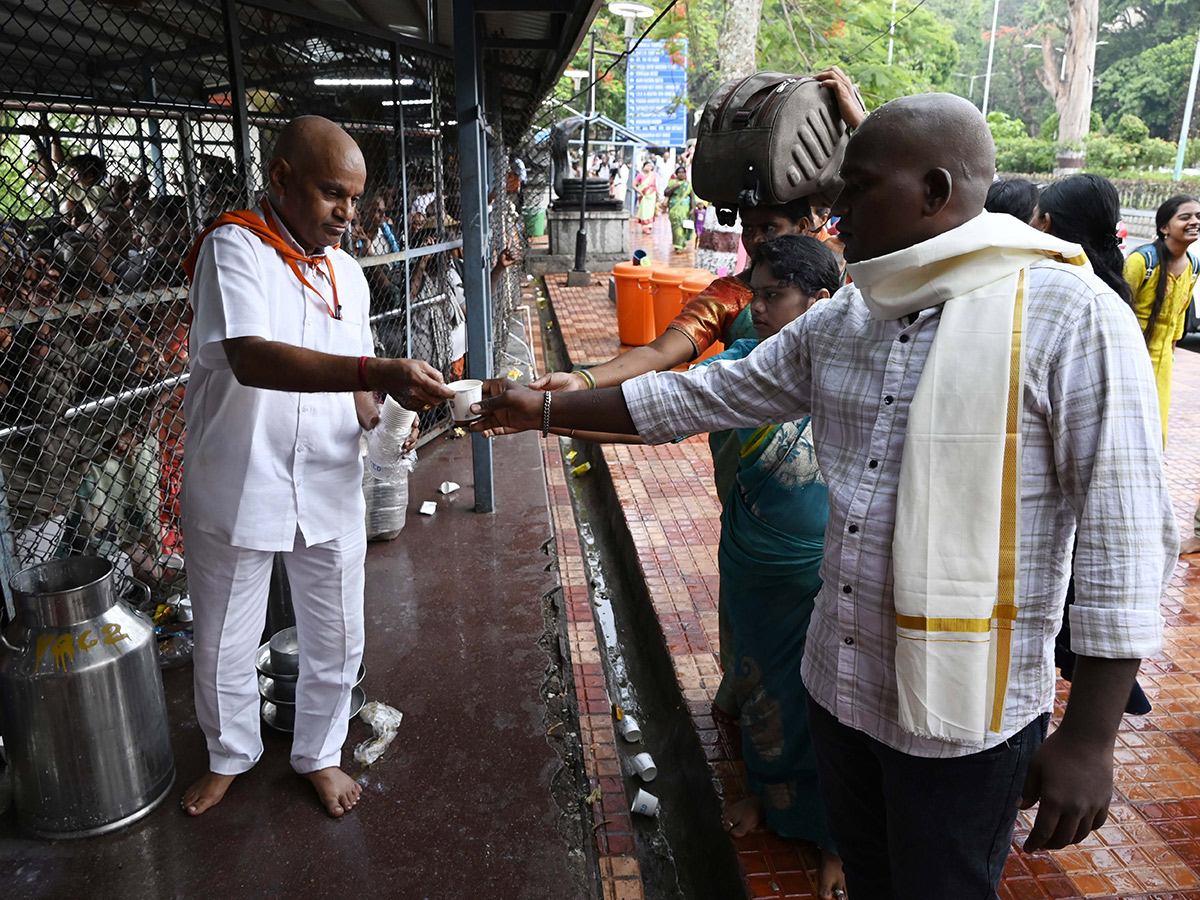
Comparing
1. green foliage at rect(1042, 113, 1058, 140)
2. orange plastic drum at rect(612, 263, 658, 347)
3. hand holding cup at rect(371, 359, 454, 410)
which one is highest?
green foliage at rect(1042, 113, 1058, 140)

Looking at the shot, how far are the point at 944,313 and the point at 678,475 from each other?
15.8ft

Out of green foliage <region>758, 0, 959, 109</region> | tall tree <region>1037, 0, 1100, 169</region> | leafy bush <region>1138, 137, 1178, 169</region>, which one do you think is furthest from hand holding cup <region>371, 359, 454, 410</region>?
leafy bush <region>1138, 137, 1178, 169</region>

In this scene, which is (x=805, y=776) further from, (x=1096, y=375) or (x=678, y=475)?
(x=678, y=475)

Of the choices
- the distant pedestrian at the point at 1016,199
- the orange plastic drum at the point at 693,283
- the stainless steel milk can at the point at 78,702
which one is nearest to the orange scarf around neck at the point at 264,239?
the stainless steel milk can at the point at 78,702

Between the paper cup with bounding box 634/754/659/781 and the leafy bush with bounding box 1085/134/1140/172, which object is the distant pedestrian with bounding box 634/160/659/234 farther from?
the paper cup with bounding box 634/754/659/781

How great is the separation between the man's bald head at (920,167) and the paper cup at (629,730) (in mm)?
2667

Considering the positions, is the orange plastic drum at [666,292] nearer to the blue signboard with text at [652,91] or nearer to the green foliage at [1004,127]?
the blue signboard with text at [652,91]

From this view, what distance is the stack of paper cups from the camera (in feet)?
8.87

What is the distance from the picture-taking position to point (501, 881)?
2504mm

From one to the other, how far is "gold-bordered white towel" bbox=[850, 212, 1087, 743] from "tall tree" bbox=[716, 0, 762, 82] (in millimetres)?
10251

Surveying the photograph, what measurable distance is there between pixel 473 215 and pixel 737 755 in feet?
10.2

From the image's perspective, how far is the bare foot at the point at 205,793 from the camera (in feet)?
8.87

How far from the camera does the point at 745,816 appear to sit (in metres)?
2.82

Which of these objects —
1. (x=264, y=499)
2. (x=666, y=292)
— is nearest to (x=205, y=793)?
(x=264, y=499)
